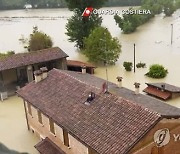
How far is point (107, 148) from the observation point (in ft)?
53.1

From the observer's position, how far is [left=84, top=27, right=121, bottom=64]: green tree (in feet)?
→ 141

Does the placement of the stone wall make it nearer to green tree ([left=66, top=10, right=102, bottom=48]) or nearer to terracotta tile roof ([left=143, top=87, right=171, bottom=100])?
terracotta tile roof ([left=143, top=87, right=171, bottom=100])

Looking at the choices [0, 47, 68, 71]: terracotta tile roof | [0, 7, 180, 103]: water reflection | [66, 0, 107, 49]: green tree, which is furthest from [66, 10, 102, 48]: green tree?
[0, 47, 68, 71]: terracotta tile roof

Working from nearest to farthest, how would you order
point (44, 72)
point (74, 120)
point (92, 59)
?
point (74, 120)
point (44, 72)
point (92, 59)

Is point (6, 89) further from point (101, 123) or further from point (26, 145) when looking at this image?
point (101, 123)

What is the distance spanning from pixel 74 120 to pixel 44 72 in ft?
22.2

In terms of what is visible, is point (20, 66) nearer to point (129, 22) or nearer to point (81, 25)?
point (81, 25)

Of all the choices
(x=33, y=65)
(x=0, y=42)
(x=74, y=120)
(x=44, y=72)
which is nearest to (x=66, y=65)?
(x=33, y=65)

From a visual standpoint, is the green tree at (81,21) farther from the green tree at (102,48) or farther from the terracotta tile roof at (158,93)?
the terracotta tile roof at (158,93)

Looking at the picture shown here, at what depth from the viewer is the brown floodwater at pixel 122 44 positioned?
28156 millimetres
